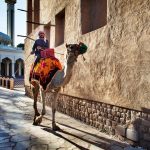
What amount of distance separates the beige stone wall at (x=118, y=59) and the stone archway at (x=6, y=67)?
34953 mm

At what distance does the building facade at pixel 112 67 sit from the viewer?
4688mm

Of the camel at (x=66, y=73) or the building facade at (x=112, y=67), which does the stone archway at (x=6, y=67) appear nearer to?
the building facade at (x=112, y=67)

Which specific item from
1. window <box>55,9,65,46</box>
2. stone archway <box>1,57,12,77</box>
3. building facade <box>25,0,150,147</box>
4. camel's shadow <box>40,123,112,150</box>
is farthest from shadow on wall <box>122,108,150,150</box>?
stone archway <box>1,57,12,77</box>

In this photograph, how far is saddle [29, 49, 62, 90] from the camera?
20.7ft

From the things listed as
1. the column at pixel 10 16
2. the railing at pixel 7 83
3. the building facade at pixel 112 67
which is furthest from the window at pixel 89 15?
the column at pixel 10 16

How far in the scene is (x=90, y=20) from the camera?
288 inches

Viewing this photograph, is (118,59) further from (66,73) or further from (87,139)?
(87,139)

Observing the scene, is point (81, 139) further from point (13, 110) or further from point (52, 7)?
point (52, 7)

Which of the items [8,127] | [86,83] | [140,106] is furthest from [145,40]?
[8,127]

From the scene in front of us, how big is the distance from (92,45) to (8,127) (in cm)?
303

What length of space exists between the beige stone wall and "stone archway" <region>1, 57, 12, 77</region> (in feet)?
115

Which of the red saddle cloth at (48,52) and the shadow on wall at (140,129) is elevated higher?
the red saddle cloth at (48,52)

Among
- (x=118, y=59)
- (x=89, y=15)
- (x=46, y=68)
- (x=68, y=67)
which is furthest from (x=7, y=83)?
(x=118, y=59)

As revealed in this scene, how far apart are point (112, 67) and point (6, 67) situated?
3767cm
